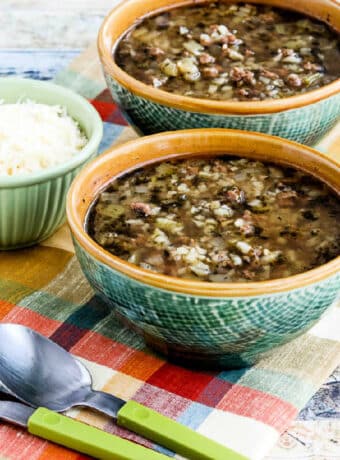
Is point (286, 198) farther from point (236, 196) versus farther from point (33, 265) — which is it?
point (33, 265)

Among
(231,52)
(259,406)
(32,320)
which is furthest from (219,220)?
(231,52)

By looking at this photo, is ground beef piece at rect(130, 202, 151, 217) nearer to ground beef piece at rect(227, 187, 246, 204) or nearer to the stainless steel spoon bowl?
ground beef piece at rect(227, 187, 246, 204)

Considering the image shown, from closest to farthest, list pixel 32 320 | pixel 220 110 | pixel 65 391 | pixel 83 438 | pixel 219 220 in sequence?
pixel 83 438 → pixel 65 391 → pixel 219 220 → pixel 32 320 → pixel 220 110

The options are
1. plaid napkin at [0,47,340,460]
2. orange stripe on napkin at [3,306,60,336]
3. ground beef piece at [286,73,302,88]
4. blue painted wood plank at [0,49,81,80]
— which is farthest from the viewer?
blue painted wood plank at [0,49,81,80]

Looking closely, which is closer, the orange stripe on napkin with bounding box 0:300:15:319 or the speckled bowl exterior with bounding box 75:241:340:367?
the speckled bowl exterior with bounding box 75:241:340:367

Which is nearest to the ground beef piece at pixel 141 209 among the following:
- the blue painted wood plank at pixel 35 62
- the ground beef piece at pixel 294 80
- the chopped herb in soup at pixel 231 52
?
the chopped herb in soup at pixel 231 52

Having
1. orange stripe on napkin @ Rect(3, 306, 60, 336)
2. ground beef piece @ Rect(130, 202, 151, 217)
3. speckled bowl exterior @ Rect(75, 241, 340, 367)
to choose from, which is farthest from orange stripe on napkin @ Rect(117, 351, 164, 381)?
ground beef piece @ Rect(130, 202, 151, 217)

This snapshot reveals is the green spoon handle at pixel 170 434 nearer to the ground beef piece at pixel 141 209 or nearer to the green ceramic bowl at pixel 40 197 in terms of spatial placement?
the ground beef piece at pixel 141 209
